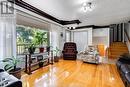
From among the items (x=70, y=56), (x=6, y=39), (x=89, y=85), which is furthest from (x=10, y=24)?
(x=70, y=56)

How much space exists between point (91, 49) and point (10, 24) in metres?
4.46

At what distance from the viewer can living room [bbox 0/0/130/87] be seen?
3.01 m

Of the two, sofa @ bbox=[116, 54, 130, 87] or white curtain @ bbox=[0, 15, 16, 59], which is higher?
white curtain @ bbox=[0, 15, 16, 59]

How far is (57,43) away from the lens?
679 cm

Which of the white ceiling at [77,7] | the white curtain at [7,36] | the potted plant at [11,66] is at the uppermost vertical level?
the white ceiling at [77,7]

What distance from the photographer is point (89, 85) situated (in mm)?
2834

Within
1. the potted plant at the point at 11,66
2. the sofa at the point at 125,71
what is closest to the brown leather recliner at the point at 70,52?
the sofa at the point at 125,71

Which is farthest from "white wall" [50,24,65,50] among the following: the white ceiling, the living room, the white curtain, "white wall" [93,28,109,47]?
"white wall" [93,28,109,47]

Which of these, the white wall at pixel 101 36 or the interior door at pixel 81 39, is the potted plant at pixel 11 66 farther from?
the white wall at pixel 101 36

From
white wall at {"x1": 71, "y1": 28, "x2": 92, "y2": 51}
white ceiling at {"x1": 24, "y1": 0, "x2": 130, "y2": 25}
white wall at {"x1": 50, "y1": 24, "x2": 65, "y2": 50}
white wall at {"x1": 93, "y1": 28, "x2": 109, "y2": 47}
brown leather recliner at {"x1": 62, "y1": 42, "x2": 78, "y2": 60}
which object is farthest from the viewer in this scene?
white wall at {"x1": 93, "y1": 28, "x2": 109, "y2": 47}

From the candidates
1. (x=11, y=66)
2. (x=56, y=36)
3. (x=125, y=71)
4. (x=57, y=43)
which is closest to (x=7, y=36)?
(x=11, y=66)

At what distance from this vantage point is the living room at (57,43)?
3008 millimetres

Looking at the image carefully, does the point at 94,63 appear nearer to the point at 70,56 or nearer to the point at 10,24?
the point at 70,56

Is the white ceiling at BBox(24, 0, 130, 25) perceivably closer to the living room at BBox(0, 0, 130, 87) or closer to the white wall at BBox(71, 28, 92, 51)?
the living room at BBox(0, 0, 130, 87)
